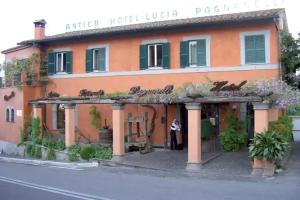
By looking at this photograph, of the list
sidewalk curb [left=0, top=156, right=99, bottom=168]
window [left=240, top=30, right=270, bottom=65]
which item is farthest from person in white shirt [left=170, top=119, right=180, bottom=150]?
window [left=240, top=30, right=270, bottom=65]

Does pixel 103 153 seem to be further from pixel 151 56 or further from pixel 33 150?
pixel 33 150

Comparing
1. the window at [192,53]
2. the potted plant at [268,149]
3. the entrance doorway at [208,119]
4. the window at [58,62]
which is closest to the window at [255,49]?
the window at [192,53]

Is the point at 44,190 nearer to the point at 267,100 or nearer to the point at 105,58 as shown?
the point at 267,100

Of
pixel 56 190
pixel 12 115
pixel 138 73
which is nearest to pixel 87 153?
pixel 138 73

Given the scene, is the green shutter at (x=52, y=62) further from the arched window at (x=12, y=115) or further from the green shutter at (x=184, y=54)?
the green shutter at (x=184, y=54)

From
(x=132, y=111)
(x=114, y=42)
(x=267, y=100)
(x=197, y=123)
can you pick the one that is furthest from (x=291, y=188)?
(x=114, y=42)

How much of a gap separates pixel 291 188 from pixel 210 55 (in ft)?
31.5

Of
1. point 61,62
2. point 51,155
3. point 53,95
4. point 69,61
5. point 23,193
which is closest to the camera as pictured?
point 23,193

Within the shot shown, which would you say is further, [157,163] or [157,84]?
[157,84]

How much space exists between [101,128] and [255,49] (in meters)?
8.92

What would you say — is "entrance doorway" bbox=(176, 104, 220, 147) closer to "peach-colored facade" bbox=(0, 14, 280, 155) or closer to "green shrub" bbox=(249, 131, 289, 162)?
"peach-colored facade" bbox=(0, 14, 280, 155)

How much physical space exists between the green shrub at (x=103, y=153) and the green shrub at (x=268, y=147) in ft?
23.6

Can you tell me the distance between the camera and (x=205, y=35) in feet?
68.3

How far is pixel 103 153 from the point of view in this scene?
798 inches
